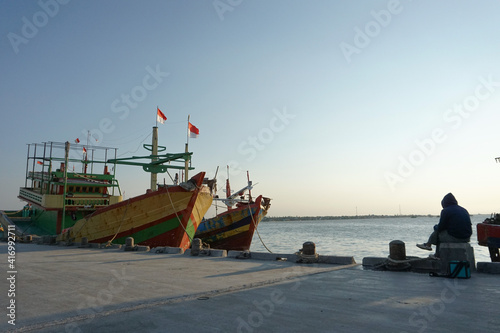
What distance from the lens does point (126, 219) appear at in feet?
56.9

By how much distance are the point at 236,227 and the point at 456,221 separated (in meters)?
19.0

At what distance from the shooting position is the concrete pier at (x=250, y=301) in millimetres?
3922

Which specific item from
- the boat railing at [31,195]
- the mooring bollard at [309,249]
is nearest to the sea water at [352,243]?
the mooring bollard at [309,249]

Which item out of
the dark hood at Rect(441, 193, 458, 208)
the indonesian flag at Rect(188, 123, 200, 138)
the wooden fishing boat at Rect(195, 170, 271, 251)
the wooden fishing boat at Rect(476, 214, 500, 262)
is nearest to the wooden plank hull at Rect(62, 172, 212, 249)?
the indonesian flag at Rect(188, 123, 200, 138)

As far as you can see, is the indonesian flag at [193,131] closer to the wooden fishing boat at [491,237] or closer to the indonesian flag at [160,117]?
the indonesian flag at [160,117]

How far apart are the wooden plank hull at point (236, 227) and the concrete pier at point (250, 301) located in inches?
658

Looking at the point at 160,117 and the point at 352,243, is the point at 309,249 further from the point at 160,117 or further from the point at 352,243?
the point at 352,243

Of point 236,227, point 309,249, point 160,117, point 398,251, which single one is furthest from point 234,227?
point 398,251

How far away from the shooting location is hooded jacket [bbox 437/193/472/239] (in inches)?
288

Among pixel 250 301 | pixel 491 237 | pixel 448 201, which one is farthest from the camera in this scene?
pixel 491 237

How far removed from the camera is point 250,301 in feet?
16.7

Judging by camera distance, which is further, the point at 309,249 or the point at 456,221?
the point at 309,249

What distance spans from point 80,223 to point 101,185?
591cm

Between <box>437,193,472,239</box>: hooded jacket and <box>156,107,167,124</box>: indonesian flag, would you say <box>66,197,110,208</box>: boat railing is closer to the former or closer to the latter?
<box>156,107,167,124</box>: indonesian flag
